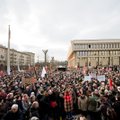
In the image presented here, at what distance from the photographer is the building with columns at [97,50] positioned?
138 meters

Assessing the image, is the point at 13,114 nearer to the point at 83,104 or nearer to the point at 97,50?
the point at 83,104

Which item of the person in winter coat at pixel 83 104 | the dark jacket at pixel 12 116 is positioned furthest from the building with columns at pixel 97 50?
the dark jacket at pixel 12 116

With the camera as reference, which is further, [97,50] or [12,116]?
[97,50]

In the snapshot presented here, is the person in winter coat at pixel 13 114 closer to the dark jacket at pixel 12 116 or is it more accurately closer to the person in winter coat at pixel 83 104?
the dark jacket at pixel 12 116

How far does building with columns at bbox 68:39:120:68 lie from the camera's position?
13838cm

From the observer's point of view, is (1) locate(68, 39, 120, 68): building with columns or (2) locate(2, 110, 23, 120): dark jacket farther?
(1) locate(68, 39, 120, 68): building with columns

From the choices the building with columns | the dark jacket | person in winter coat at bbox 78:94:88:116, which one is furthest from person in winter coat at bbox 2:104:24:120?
the building with columns

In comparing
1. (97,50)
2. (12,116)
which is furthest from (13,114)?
(97,50)

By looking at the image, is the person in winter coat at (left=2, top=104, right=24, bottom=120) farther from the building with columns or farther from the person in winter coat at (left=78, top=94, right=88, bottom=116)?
the building with columns

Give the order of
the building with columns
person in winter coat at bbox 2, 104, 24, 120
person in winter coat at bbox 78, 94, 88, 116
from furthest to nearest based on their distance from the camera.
Result: 1. the building with columns
2. person in winter coat at bbox 78, 94, 88, 116
3. person in winter coat at bbox 2, 104, 24, 120

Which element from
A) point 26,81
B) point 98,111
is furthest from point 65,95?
point 26,81

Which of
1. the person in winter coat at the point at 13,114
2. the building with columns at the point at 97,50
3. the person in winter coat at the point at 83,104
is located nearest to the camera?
the person in winter coat at the point at 13,114

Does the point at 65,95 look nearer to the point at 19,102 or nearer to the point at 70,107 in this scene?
the point at 70,107

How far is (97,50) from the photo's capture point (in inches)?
5507
